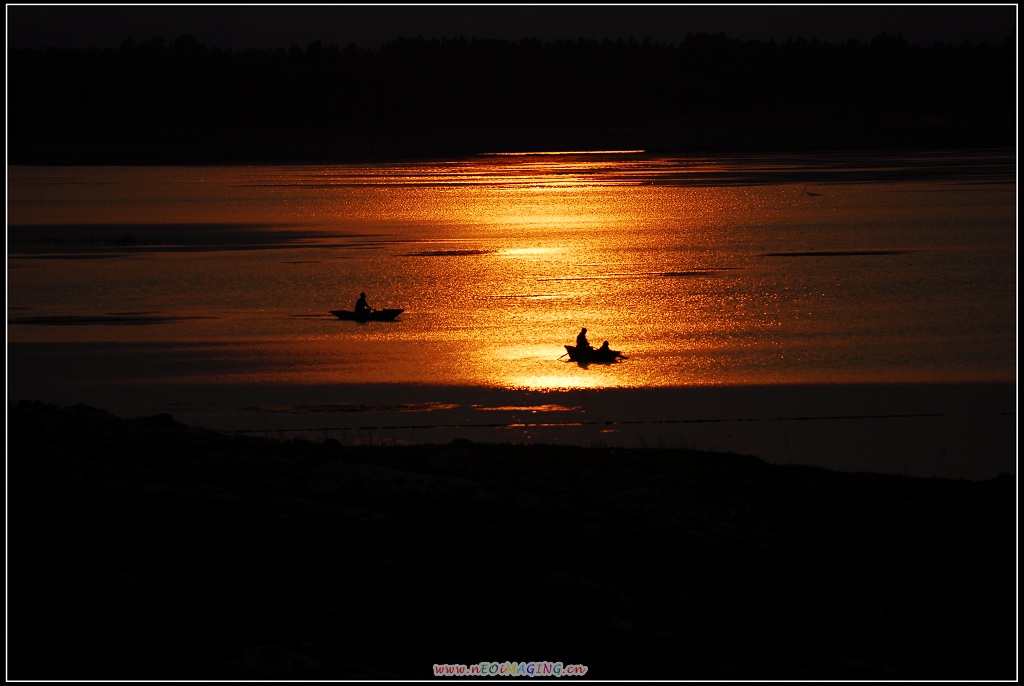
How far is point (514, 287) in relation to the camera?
29.2m

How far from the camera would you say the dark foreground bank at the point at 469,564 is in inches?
296

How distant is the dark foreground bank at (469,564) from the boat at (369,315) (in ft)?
40.1

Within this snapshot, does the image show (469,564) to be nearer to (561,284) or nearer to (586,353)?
(586,353)

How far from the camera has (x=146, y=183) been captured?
67.4 meters

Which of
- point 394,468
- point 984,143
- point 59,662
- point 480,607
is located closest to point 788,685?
point 480,607

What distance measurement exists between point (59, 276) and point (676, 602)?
24.8 metres

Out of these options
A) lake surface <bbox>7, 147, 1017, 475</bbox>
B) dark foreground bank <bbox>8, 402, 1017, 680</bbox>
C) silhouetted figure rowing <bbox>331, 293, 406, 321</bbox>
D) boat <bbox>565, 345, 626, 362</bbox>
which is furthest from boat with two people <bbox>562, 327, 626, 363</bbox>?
dark foreground bank <bbox>8, 402, 1017, 680</bbox>

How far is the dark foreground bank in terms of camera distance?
752 cm

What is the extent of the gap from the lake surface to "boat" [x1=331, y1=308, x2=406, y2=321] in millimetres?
211

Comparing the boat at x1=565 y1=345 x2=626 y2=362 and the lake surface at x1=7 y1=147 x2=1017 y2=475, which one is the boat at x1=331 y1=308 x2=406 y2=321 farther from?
the boat at x1=565 y1=345 x2=626 y2=362

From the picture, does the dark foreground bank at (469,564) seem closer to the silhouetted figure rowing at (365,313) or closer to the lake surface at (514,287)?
the lake surface at (514,287)

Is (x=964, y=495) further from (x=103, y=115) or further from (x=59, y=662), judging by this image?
(x=103, y=115)

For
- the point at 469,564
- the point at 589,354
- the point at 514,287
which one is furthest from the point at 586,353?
the point at 469,564

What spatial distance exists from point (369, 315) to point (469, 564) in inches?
607
